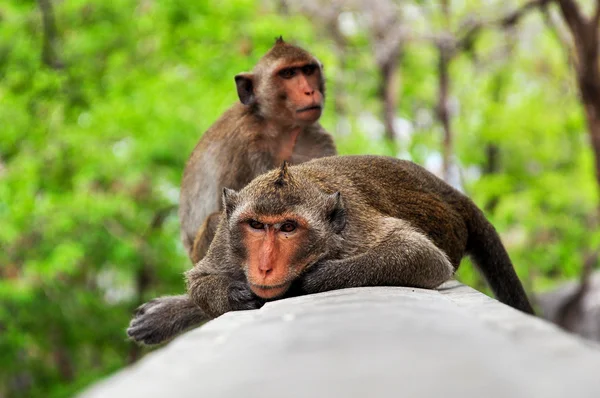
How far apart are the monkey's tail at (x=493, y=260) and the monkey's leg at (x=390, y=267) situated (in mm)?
834

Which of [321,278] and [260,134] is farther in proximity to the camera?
[260,134]

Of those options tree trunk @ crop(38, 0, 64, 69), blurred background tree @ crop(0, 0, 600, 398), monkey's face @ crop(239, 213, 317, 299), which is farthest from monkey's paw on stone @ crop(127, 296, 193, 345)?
tree trunk @ crop(38, 0, 64, 69)

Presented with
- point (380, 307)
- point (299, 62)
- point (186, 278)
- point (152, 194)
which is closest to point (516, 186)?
point (152, 194)

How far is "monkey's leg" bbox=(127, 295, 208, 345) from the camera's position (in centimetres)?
439

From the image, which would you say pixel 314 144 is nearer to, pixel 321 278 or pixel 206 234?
pixel 206 234

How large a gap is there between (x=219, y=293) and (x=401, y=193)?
4.13 feet

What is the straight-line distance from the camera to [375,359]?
165 centimetres

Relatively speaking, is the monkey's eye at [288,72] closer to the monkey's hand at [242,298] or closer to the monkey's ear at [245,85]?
the monkey's ear at [245,85]

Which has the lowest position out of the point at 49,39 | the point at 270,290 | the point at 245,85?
the point at 270,290

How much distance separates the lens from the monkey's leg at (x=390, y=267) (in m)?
3.55

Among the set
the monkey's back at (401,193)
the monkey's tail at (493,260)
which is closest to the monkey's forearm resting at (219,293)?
the monkey's back at (401,193)

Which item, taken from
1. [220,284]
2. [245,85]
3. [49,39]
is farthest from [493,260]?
[49,39]

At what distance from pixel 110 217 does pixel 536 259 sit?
778 centimetres

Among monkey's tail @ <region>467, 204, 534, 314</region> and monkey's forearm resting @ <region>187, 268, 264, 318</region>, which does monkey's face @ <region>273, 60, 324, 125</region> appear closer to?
monkey's tail @ <region>467, 204, 534, 314</region>
